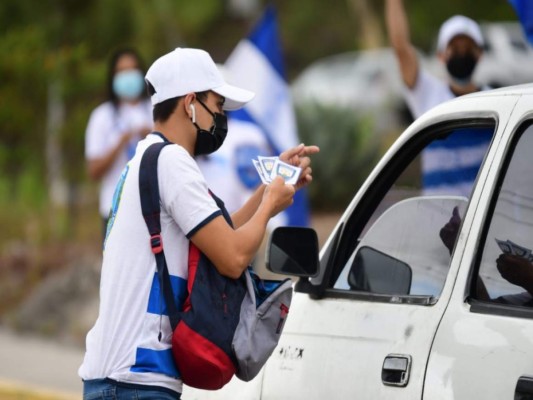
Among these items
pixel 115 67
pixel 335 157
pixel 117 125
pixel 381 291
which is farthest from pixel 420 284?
pixel 335 157

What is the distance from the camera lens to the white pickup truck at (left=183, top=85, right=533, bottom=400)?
3.72 meters

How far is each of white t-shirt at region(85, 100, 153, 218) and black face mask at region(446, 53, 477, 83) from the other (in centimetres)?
250

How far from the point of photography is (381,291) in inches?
172

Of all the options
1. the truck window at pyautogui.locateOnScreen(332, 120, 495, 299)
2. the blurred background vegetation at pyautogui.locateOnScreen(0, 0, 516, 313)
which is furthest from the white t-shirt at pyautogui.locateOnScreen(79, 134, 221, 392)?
the blurred background vegetation at pyautogui.locateOnScreen(0, 0, 516, 313)

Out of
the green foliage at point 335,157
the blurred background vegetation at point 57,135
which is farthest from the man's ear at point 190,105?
the green foliage at point 335,157

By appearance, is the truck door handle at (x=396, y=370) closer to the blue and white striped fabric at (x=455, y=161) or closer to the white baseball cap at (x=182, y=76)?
the blue and white striped fabric at (x=455, y=161)

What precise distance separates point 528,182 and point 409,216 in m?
0.66

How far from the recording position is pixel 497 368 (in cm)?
357

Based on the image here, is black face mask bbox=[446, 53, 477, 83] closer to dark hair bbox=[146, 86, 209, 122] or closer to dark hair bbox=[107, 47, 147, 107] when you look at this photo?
dark hair bbox=[107, 47, 147, 107]

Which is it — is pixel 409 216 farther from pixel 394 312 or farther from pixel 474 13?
pixel 474 13

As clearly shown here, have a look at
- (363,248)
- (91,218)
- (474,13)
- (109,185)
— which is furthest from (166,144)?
(474,13)

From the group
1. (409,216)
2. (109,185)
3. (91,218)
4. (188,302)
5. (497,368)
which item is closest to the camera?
(497,368)

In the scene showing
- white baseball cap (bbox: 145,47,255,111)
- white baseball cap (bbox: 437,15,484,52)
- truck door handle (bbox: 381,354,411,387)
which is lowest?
truck door handle (bbox: 381,354,411,387)

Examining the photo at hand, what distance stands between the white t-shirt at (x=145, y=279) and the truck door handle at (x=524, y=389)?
1.08 m
